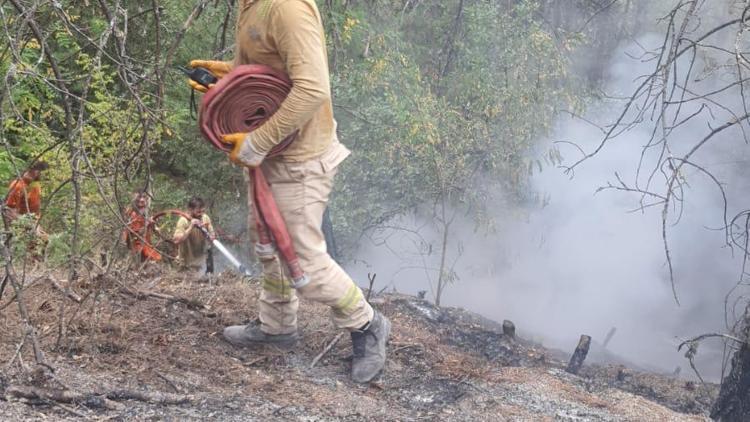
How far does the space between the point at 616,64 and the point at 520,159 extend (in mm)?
3403

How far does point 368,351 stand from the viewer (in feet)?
13.4

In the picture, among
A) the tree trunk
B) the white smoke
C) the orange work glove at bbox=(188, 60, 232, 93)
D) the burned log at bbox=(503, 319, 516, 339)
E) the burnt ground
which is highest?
the white smoke

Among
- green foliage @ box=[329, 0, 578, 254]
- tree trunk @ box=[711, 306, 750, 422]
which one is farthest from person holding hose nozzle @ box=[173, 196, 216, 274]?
tree trunk @ box=[711, 306, 750, 422]

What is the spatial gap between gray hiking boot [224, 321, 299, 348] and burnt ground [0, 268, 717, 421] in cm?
5

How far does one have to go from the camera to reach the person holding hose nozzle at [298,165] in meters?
3.60

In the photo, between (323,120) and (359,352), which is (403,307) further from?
(323,120)

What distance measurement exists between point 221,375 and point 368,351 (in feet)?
2.40

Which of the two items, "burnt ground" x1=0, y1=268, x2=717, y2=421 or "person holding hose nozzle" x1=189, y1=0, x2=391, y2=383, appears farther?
"person holding hose nozzle" x1=189, y1=0, x2=391, y2=383

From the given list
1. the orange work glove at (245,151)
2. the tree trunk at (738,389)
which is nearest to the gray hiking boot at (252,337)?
the orange work glove at (245,151)

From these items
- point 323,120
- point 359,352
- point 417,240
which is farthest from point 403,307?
point 417,240

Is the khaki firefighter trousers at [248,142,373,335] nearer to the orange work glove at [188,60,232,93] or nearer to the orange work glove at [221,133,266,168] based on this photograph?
the orange work glove at [221,133,266,168]

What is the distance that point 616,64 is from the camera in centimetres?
1343

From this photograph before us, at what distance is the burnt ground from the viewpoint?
11.0 ft

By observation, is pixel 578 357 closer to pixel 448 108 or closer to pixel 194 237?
pixel 194 237
